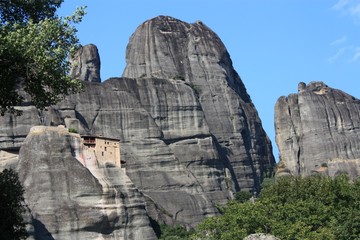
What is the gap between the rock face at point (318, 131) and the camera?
16275cm

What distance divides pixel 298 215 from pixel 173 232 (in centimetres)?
4550

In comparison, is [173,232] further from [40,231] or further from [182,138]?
[182,138]

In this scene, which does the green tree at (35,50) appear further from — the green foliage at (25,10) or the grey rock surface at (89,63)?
the grey rock surface at (89,63)

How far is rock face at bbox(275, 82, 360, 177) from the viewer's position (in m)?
163

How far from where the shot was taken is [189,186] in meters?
134

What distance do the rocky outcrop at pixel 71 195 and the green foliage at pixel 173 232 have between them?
3.59 m

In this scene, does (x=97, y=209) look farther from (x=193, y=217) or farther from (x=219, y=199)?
(x=219, y=199)

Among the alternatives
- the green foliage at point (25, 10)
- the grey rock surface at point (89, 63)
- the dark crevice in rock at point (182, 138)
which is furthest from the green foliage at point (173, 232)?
the green foliage at point (25, 10)

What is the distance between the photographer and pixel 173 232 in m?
114

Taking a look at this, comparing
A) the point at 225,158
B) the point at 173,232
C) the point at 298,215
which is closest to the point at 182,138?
the point at 225,158

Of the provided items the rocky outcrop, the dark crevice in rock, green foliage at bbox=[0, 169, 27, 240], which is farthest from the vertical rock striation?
green foliage at bbox=[0, 169, 27, 240]

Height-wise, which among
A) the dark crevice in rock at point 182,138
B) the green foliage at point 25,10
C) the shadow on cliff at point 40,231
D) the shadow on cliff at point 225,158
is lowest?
the shadow on cliff at point 40,231

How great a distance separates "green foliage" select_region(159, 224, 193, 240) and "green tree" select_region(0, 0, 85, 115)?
78275 millimetres

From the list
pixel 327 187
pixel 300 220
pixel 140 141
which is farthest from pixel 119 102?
pixel 300 220
